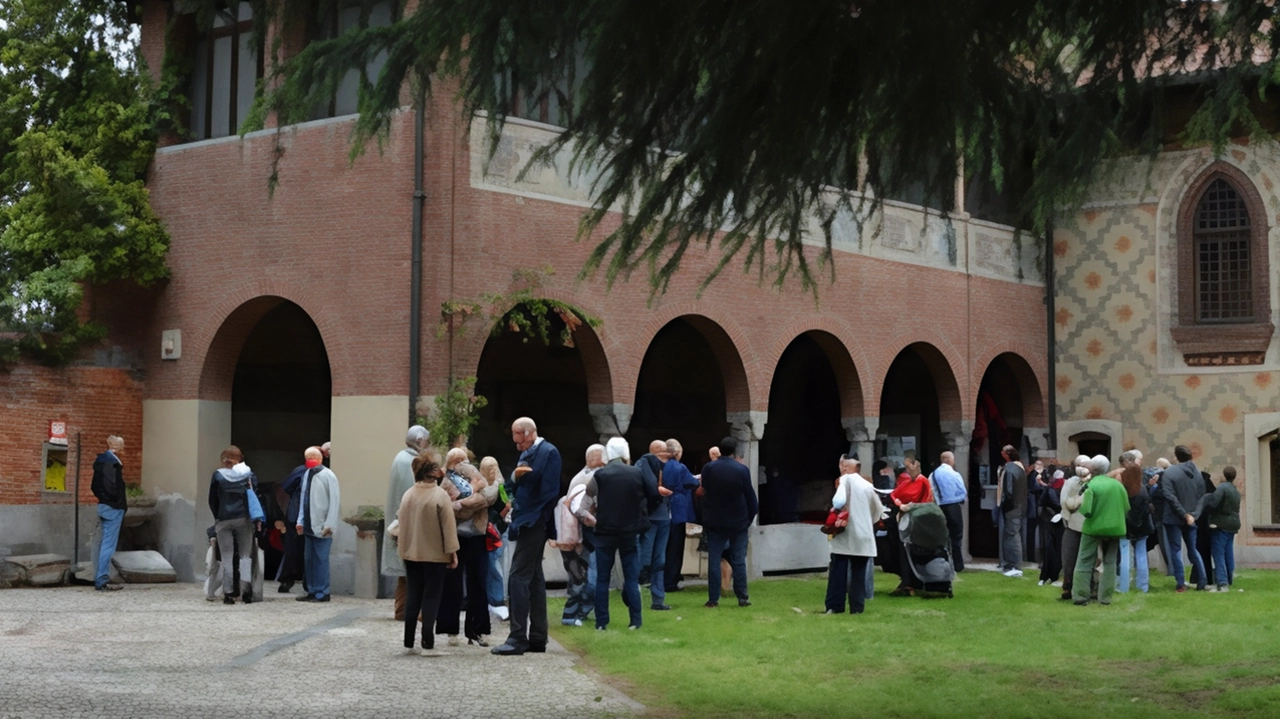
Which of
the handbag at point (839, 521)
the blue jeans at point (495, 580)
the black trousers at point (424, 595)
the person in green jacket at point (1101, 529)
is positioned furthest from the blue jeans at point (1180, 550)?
the black trousers at point (424, 595)

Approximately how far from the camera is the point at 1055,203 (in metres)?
9.07

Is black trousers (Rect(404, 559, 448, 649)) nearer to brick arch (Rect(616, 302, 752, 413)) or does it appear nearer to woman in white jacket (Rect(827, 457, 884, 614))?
woman in white jacket (Rect(827, 457, 884, 614))

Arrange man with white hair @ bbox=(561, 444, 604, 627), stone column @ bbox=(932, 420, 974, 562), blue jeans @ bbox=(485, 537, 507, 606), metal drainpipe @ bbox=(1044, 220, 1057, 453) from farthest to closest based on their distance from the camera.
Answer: metal drainpipe @ bbox=(1044, 220, 1057, 453) < stone column @ bbox=(932, 420, 974, 562) < blue jeans @ bbox=(485, 537, 507, 606) < man with white hair @ bbox=(561, 444, 604, 627)

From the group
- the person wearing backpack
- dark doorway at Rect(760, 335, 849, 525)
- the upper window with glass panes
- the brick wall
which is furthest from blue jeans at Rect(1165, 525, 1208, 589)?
the brick wall

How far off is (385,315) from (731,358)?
5601 mm

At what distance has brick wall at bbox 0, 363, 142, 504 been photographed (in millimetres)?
17891

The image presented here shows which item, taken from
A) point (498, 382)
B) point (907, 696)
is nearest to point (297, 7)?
point (907, 696)

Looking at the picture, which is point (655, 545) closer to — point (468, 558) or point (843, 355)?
point (468, 558)

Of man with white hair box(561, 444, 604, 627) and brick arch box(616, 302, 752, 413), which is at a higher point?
brick arch box(616, 302, 752, 413)

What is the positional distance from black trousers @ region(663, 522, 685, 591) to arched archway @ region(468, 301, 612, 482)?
200 inches

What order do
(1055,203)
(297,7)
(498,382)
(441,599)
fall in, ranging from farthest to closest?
1. (498,382)
2. (441,599)
3. (1055,203)
4. (297,7)

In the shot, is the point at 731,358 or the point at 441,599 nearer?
the point at 441,599

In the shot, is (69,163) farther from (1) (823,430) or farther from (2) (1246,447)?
(2) (1246,447)

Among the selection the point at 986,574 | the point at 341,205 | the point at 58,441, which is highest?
the point at 341,205
